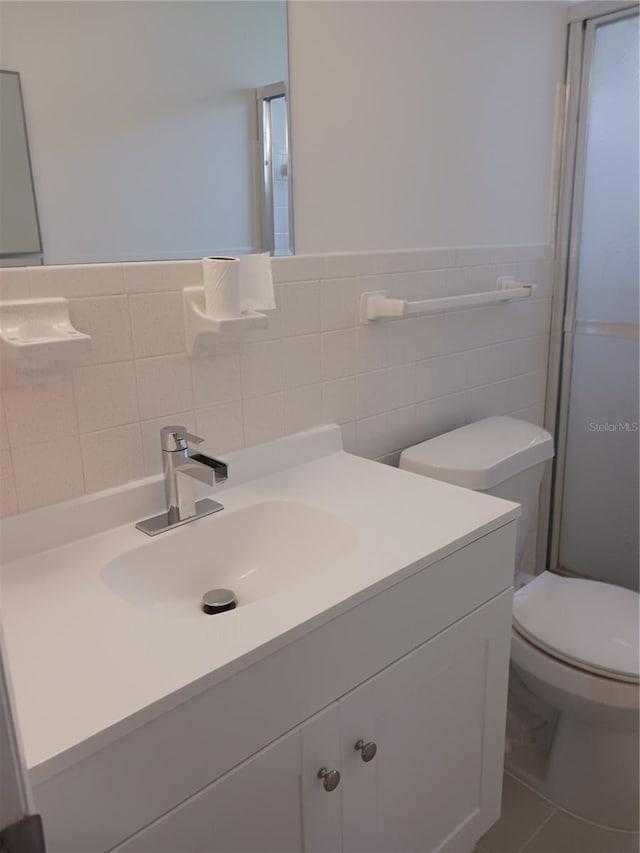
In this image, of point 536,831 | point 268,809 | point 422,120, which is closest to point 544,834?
point 536,831

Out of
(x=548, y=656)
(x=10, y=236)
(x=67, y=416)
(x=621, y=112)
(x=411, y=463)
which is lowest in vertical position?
(x=548, y=656)

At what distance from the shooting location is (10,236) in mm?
995

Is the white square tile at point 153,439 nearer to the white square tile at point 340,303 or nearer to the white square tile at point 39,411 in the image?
the white square tile at point 39,411

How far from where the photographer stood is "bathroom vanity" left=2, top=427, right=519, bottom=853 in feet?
2.49

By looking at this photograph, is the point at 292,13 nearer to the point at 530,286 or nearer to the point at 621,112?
the point at 530,286

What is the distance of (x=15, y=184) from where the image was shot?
0.99 m

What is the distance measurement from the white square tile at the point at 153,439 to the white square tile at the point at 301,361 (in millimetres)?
260

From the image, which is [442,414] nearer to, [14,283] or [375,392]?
[375,392]

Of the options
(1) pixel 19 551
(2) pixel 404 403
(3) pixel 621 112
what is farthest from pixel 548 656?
(3) pixel 621 112

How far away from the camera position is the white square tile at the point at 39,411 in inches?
40.8

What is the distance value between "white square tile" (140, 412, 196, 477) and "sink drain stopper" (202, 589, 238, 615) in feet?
0.84

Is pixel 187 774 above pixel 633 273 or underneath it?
underneath

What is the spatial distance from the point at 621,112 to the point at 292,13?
1129mm

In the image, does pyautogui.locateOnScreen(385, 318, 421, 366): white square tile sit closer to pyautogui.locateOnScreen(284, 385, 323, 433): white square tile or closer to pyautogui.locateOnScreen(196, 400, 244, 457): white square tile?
pyautogui.locateOnScreen(284, 385, 323, 433): white square tile
